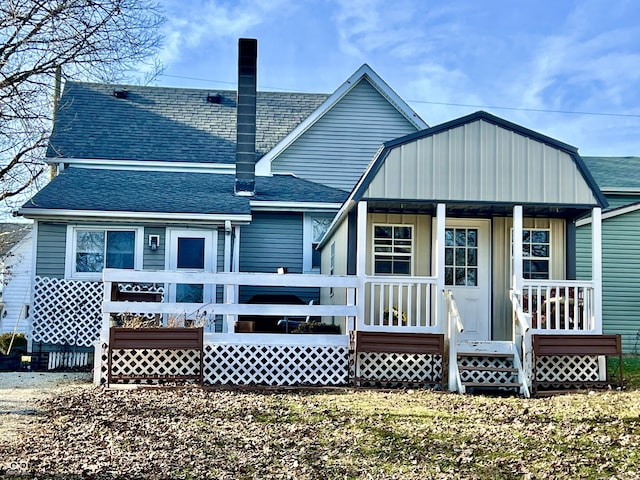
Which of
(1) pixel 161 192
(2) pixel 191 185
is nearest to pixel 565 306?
(1) pixel 161 192

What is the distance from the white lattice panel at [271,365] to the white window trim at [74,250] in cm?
440

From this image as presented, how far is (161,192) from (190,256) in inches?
73.5

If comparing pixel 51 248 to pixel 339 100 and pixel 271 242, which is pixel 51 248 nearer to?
pixel 271 242

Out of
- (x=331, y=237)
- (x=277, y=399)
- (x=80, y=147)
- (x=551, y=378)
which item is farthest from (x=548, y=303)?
(x=80, y=147)

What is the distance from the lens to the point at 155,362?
970 cm

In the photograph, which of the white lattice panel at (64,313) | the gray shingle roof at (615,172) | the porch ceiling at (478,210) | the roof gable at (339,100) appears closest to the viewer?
the porch ceiling at (478,210)

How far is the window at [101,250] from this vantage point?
13414 mm

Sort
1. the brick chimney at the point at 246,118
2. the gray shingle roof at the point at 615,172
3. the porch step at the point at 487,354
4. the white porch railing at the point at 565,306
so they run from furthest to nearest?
the gray shingle roof at the point at 615,172, the brick chimney at the point at 246,118, the white porch railing at the point at 565,306, the porch step at the point at 487,354

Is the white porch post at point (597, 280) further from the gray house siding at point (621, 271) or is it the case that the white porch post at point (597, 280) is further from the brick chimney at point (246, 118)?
the brick chimney at point (246, 118)

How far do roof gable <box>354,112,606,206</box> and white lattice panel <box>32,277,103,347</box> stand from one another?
19.7ft

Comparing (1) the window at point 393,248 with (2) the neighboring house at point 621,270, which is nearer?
(1) the window at point 393,248

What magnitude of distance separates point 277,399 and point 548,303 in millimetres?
4193

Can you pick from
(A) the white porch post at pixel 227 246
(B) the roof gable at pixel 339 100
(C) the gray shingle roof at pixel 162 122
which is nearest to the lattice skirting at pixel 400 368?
(A) the white porch post at pixel 227 246

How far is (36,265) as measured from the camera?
13.2 metres
